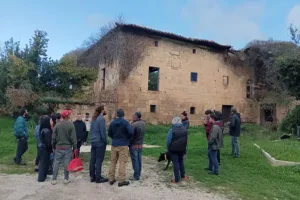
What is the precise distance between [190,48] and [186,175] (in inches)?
608

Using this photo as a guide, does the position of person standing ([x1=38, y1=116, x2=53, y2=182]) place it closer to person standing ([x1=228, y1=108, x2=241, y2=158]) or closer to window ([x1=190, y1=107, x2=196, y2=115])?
person standing ([x1=228, y1=108, x2=241, y2=158])

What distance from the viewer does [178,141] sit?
6.98m

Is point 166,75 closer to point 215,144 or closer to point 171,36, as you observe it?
point 171,36

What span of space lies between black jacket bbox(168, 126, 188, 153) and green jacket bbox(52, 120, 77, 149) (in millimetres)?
2241

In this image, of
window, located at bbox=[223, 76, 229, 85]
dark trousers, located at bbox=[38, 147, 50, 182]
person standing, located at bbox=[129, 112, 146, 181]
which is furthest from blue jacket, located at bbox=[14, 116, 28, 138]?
window, located at bbox=[223, 76, 229, 85]

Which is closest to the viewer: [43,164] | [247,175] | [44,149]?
[43,164]

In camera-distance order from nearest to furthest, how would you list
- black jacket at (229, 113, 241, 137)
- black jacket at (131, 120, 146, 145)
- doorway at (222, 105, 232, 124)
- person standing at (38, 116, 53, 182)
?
person standing at (38, 116, 53, 182) → black jacket at (131, 120, 146, 145) → black jacket at (229, 113, 241, 137) → doorway at (222, 105, 232, 124)

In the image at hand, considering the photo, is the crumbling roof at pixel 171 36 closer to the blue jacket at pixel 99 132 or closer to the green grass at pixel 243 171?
the green grass at pixel 243 171

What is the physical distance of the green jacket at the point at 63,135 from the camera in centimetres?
666

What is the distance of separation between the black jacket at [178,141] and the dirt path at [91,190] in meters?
0.79

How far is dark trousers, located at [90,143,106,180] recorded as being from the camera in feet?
22.3

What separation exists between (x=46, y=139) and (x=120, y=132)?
1.81 meters

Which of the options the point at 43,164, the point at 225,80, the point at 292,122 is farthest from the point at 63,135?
the point at 225,80

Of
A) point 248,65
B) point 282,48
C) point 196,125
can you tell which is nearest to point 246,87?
point 248,65
